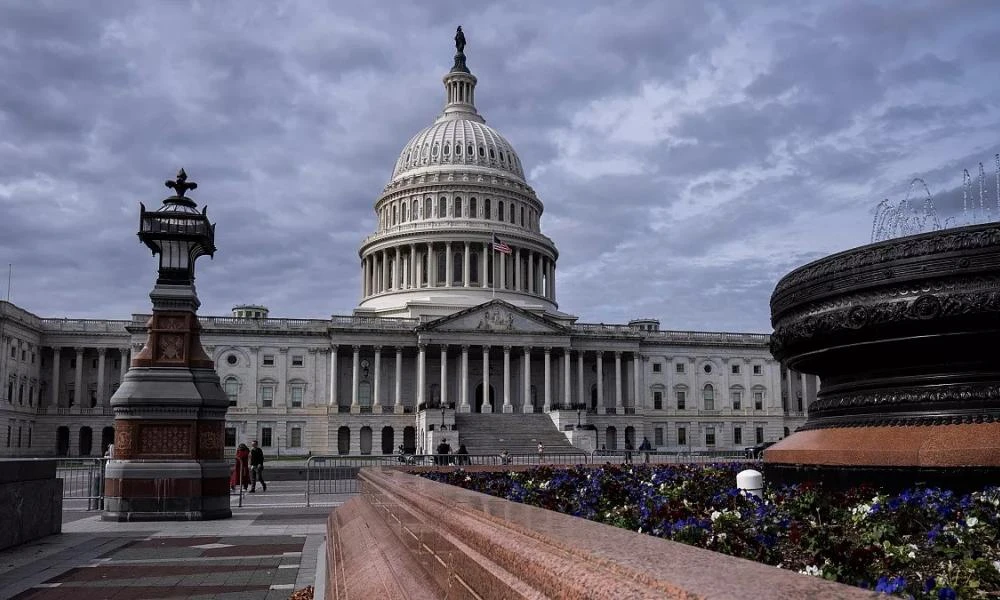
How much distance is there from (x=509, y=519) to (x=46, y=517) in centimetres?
1661

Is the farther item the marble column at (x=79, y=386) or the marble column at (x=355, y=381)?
the marble column at (x=79, y=386)

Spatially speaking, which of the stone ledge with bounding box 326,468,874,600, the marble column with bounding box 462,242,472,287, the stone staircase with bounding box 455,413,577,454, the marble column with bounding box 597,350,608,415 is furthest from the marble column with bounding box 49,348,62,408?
the stone ledge with bounding box 326,468,874,600

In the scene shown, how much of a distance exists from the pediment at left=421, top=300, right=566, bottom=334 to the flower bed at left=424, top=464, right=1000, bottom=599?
76.2 m

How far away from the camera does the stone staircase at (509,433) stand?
72.1 m

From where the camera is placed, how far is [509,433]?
7562 cm

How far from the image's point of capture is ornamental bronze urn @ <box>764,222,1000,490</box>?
5.80 meters

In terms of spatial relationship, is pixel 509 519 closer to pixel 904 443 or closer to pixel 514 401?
pixel 904 443

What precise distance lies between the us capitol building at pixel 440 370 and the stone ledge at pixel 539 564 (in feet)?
220

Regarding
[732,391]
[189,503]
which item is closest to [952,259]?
[189,503]

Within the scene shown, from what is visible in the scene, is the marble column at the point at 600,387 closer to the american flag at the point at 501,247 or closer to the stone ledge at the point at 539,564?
the american flag at the point at 501,247

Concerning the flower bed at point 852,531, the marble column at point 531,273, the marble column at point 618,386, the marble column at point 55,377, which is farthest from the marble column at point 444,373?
the flower bed at point 852,531

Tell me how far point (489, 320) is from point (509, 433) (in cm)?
1265

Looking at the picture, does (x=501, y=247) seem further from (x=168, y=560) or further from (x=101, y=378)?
(x=168, y=560)

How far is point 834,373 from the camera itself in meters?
7.14
